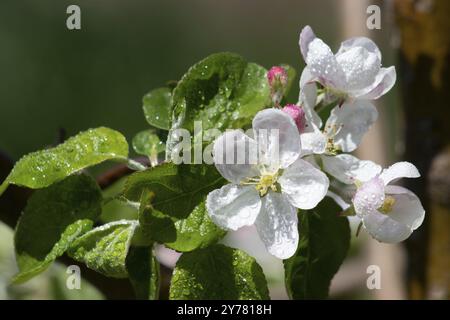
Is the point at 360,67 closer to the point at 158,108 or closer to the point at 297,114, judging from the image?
the point at 297,114

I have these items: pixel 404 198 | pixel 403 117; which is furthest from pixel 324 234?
pixel 403 117

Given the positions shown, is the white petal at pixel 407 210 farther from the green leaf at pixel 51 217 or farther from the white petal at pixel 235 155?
the green leaf at pixel 51 217

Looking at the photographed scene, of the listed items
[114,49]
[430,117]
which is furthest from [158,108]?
[114,49]

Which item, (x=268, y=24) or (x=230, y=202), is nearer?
(x=230, y=202)

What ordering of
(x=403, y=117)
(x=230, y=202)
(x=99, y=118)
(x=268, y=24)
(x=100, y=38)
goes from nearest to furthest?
1. (x=230, y=202)
2. (x=403, y=117)
3. (x=99, y=118)
4. (x=100, y=38)
5. (x=268, y=24)

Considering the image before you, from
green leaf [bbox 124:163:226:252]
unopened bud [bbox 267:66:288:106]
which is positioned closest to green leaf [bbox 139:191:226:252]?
green leaf [bbox 124:163:226:252]

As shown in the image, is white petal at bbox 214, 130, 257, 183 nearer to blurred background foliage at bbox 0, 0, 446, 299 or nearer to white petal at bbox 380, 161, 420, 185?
white petal at bbox 380, 161, 420, 185

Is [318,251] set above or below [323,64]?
below
